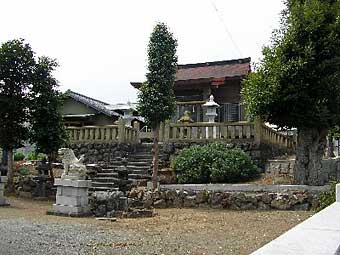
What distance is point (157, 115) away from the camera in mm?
13328

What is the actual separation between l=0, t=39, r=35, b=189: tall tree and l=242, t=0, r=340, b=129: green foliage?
26.8ft

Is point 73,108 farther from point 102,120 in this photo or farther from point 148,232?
point 148,232

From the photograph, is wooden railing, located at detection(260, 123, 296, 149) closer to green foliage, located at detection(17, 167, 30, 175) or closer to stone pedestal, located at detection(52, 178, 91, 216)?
→ stone pedestal, located at detection(52, 178, 91, 216)

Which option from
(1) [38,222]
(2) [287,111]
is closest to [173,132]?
(2) [287,111]

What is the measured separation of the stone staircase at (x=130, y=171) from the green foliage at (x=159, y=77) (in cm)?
234

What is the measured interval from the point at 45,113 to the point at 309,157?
29.7 feet

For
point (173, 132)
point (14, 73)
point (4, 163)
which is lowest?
point (4, 163)

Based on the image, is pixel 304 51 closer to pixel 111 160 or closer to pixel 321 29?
pixel 321 29

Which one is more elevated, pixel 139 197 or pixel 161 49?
pixel 161 49

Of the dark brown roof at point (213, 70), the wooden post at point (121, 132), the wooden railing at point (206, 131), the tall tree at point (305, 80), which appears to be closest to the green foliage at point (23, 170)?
the wooden post at point (121, 132)

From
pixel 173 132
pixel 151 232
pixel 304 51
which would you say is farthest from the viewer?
pixel 173 132

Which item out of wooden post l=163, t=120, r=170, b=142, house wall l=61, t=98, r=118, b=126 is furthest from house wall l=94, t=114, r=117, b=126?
wooden post l=163, t=120, r=170, b=142

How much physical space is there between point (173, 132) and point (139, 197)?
14.0 feet

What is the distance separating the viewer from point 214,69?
22688 millimetres
